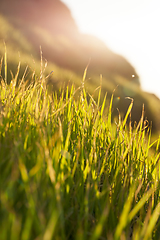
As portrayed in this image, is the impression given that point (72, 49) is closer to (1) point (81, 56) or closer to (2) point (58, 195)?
(1) point (81, 56)

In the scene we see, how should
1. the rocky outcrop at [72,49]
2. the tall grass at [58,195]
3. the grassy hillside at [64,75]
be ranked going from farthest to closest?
1. the rocky outcrop at [72,49]
2. the grassy hillside at [64,75]
3. the tall grass at [58,195]

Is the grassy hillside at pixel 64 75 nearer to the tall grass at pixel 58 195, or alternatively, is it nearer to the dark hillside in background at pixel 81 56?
the dark hillside in background at pixel 81 56

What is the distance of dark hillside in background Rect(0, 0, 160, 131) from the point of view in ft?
15.3

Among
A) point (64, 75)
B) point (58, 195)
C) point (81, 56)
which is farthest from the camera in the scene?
point (81, 56)

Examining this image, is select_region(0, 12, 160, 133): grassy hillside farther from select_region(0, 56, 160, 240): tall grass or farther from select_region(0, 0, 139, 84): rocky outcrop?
select_region(0, 56, 160, 240): tall grass

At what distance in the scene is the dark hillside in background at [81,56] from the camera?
183 inches

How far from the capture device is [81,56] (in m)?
6.84

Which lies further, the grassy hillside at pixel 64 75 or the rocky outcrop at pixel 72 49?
the rocky outcrop at pixel 72 49

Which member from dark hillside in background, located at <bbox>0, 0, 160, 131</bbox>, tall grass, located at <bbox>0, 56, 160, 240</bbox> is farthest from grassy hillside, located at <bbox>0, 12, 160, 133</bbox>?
tall grass, located at <bbox>0, 56, 160, 240</bbox>

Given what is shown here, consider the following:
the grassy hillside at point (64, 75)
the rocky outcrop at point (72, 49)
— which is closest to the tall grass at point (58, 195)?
the grassy hillside at point (64, 75)

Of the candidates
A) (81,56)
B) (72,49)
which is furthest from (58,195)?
(72,49)

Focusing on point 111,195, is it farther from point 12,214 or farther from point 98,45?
point 98,45

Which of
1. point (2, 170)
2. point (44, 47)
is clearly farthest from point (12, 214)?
point (44, 47)

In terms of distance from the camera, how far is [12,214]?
56cm
